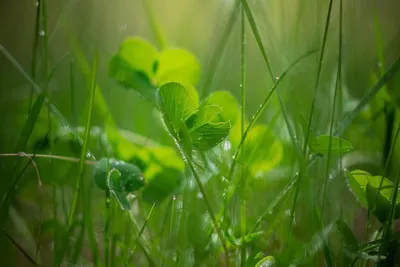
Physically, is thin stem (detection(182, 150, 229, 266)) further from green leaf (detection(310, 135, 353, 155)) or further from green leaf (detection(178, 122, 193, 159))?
green leaf (detection(310, 135, 353, 155))

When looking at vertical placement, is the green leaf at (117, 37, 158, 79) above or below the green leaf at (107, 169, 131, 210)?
above

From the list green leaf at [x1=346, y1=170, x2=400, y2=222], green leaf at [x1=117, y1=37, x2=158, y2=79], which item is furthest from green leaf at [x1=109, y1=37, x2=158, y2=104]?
green leaf at [x1=346, y1=170, x2=400, y2=222]

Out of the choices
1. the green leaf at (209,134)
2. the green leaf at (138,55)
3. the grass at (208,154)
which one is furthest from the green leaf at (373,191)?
the green leaf at (138,55)

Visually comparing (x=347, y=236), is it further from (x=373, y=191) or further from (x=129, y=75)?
(x=129, y=75)

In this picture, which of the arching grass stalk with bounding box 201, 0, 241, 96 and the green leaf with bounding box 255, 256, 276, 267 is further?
the arching grass stalk with bounding box 201, 0, 241, 96

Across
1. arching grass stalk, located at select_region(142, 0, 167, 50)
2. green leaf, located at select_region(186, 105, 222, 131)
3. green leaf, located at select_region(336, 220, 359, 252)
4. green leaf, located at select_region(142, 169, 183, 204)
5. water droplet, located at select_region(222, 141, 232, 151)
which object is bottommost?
green leaf, located at select_region(336, 220, 359, 252)

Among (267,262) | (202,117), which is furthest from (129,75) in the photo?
(267,262)
